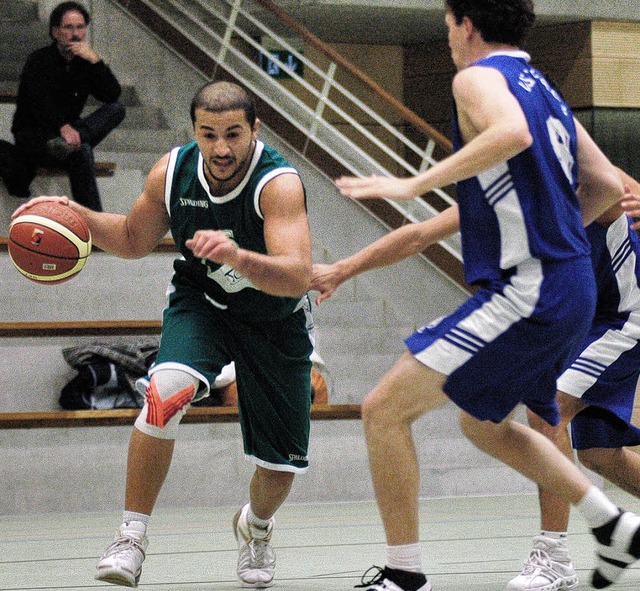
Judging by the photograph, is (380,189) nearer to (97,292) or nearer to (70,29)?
(97,292)

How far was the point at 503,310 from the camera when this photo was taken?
3.07 metres

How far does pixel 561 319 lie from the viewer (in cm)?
310

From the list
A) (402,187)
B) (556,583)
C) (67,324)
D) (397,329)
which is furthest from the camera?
(397,329)

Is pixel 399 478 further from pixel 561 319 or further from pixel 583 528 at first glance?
pixel 583 528

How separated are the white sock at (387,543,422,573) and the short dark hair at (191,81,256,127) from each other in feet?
4.45

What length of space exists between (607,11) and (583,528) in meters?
5.44

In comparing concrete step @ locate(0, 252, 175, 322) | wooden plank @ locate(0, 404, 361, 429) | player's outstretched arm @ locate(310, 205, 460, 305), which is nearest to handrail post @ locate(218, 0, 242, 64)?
concrete step @ locate(0, 252, 175, 322)

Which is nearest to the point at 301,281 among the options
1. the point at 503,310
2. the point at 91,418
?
the point at 503,310

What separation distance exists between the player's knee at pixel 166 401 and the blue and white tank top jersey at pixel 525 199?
951 millimetres

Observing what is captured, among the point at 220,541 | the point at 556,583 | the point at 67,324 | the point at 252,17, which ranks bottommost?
the point at 556,583

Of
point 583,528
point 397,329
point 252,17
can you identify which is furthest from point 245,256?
point 252,17

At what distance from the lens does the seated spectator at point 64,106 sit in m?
7.41

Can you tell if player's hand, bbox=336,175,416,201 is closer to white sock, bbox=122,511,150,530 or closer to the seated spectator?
white sock, bbox=122,511,150,530

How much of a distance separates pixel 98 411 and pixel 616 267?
10.9 ft
